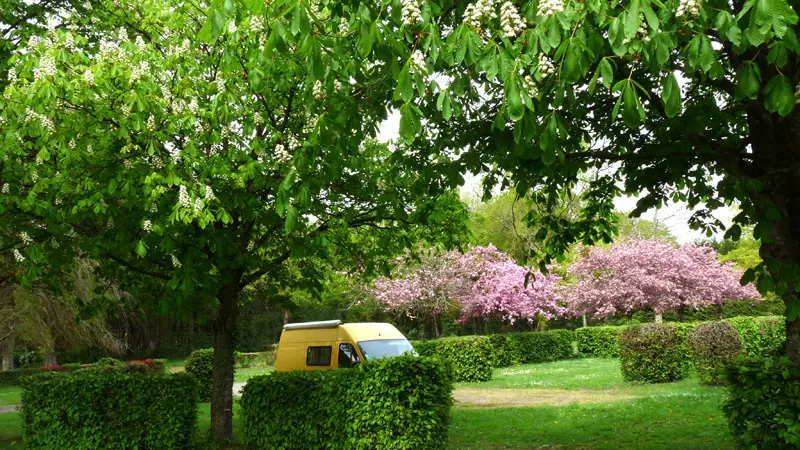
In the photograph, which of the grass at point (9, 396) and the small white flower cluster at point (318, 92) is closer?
the small white flower cluster at point (318, 92)

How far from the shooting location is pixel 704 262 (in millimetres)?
28109

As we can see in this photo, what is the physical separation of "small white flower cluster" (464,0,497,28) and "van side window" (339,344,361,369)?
1078 centimetres

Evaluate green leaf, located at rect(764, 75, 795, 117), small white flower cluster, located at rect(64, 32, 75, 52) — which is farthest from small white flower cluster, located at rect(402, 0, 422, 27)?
small white flower cluster, located at rect(64, 32, 75, 52)

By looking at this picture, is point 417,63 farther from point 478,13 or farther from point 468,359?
point 468,359

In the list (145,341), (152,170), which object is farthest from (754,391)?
(145,341)

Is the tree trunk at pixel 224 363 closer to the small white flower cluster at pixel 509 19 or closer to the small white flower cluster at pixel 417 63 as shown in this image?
the small white flower cluster at pixel 417 63

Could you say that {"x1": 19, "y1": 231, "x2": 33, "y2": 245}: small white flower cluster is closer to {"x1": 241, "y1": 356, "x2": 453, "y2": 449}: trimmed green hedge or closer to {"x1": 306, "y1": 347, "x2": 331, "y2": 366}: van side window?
{"x1": 241, "y1": 356, "x2": 453, "y2": 449}: trimmed green hedge

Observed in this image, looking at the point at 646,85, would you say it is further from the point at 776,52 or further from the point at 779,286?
the point at 776,52

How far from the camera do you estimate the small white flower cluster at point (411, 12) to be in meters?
3.54

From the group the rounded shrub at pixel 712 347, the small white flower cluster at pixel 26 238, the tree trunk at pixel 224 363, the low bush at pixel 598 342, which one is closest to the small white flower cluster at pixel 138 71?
the small white flower cluster at pixel 26 238

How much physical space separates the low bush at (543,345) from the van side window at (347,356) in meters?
12.1

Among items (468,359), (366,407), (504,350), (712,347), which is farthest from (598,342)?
(366,407)

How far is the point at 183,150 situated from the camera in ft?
24.0

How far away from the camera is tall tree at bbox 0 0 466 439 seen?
5.75 metres
